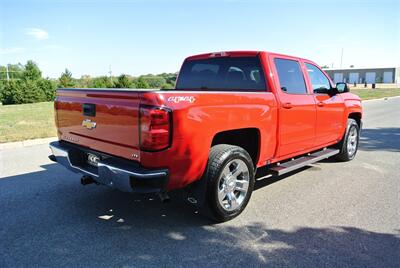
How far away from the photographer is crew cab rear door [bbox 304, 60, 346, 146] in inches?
209

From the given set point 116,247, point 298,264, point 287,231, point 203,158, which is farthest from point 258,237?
point 116,247

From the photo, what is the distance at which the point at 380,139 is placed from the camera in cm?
910

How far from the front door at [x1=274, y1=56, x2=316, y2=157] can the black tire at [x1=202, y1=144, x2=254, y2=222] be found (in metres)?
0.79

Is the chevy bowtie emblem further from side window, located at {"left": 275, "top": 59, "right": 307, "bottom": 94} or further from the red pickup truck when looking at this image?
side window, located at {"left": 275, "top": 59, "right": 307, "bottom": 94}

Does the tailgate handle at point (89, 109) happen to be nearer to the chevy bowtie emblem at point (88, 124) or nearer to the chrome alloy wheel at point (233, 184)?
the chevy bowtie emblem at point (88, 124)

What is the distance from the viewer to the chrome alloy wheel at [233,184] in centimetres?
378

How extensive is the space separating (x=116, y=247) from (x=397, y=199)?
3.74m

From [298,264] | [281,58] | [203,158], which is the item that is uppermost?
[281,58]

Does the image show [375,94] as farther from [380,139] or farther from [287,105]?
[287,105]

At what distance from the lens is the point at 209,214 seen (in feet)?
12.0

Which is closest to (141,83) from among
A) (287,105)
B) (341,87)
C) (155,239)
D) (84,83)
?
(84,83)

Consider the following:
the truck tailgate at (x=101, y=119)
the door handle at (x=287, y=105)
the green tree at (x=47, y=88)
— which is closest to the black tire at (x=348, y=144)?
the door handle at (x=287, y=105)

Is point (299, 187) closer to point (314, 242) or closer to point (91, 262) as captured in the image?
point (314, 242)

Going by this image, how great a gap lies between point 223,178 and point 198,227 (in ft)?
1.99
